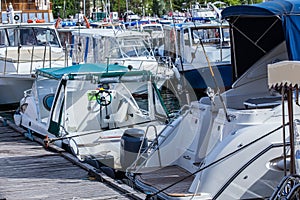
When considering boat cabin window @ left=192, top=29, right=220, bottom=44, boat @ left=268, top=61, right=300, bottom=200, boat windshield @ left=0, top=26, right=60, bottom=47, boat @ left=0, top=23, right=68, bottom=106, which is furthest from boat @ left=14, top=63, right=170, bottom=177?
boat cabin window @ left=192, top=29, right=220, bottom=44

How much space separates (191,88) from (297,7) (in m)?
11.8

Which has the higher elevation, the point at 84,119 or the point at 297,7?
the point at 297,7

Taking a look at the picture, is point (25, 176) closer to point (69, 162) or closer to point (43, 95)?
point (69, 162)

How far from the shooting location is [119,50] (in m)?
22.8

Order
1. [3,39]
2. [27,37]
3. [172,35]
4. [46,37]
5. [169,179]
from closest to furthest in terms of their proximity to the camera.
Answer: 1. [169,179]
2. [3,39]
3. [27,37]
4. [46,37]
5. [172,35]

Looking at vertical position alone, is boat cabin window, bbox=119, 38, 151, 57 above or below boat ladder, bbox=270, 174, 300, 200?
below

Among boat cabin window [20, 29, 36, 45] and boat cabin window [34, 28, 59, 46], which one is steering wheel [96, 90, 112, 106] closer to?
boat cabin window [20, 29, 36, 45]

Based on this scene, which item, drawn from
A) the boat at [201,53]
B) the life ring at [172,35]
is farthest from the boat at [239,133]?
the life ring at [172,35]

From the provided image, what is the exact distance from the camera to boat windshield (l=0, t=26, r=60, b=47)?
20734 mm

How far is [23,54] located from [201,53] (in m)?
5.63

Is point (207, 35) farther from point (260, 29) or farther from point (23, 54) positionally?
point (260, 29)

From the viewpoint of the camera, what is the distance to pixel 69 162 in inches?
433

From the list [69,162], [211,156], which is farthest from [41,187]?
[211,156]

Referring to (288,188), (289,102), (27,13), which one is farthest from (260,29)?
(27,13)
